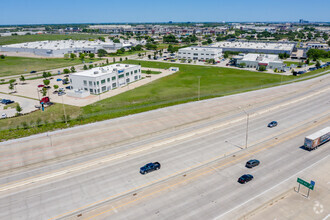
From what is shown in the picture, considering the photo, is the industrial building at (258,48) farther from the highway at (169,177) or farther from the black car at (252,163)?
A: the black car at (252,163)

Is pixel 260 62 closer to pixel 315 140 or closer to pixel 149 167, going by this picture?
pixel 315 140

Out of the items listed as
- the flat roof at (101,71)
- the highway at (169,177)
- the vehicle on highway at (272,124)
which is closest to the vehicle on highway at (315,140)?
the highway at (169,177)

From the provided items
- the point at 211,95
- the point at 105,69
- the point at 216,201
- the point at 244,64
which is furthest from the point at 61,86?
the point at 244,64

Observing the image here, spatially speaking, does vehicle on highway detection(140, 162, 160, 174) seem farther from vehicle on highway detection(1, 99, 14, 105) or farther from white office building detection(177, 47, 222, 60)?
white office building detection(177, 47, 222, 60)

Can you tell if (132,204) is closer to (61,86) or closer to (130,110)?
(130,110)

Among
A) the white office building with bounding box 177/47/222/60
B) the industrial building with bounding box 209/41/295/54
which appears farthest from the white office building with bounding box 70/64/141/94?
the industrial building with bounding box 209/41/295/54
